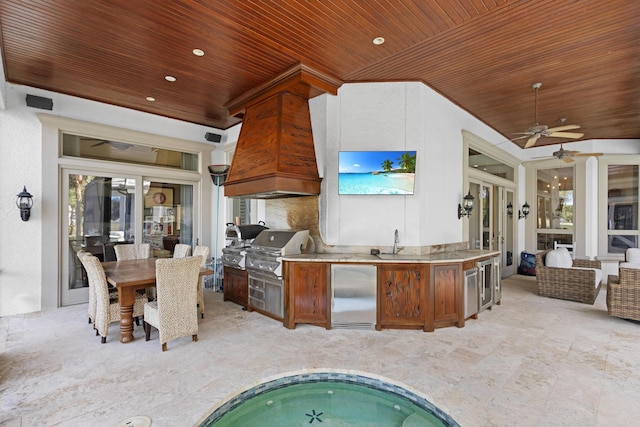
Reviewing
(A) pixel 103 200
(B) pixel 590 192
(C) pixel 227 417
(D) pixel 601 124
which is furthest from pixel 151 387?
(B) pixel 590 192

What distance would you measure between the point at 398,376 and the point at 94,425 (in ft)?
7.67

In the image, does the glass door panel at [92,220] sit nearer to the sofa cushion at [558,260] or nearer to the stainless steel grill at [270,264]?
the stainless steel grill at [270,264]

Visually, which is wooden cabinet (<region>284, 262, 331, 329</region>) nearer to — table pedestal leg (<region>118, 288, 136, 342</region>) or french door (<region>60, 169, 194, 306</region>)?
table pedestal leg (<region>118, 288, 136, 342</region>)

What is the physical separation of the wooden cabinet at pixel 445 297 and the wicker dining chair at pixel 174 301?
2.78 meters

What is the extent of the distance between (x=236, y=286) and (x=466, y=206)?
13.2 ft

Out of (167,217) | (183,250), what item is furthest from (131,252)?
(167,217)

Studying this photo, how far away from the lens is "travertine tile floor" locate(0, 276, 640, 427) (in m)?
2.27

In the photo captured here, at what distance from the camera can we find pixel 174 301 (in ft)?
10.7

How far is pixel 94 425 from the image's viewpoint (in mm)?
2088

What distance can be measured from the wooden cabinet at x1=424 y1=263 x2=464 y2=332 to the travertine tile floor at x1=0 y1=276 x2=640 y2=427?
0.14 meters

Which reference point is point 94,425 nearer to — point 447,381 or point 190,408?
point 190,408

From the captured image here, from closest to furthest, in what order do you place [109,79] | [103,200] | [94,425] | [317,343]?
[94,425]
[317,343]
[109,79]
[103,200]

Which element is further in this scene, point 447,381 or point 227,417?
point 447,381

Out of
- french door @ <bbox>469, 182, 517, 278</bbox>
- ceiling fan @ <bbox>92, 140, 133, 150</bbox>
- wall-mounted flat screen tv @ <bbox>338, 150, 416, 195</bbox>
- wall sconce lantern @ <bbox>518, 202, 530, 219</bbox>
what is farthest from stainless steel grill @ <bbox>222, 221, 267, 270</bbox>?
wall sconce lantern @ <bbox>518, 202, 530, 219</bbox>
